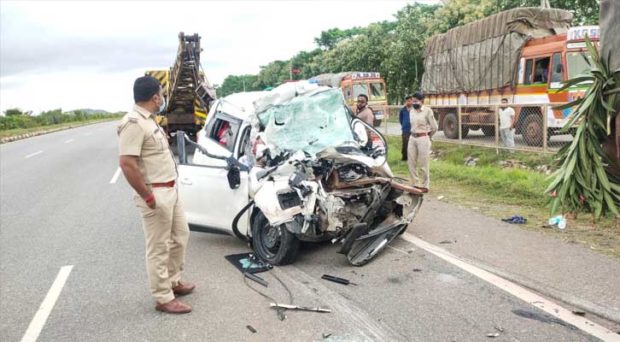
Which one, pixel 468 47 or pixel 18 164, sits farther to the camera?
pixel 468 47

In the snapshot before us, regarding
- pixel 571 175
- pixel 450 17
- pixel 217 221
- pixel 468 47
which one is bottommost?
pixel 217 221

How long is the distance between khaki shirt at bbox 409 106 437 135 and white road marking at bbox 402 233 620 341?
334 cm

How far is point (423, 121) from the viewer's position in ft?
28.5

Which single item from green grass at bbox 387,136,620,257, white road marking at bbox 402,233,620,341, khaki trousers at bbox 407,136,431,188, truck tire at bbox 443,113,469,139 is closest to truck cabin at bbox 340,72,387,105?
truck tire at bbox 443,113,469,139

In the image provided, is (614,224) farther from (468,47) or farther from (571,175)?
(468,47)

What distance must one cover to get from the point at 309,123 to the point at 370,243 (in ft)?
5.37

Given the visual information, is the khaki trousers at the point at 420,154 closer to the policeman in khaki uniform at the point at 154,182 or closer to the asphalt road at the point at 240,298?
the asphalt road at the point at 240,298

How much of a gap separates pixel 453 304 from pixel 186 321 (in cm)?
217

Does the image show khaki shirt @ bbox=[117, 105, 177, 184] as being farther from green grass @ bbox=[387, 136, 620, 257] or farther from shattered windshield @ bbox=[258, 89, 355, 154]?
green grass @ bbox=[387, 136, 620, 257]

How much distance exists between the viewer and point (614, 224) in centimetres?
626

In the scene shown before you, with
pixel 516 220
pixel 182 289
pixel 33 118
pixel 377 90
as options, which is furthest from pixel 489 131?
pixel 33 118

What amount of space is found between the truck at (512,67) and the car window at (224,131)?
22.7ft

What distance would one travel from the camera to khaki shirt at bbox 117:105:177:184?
3945mm

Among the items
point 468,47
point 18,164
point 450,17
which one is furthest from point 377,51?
point 18,164
